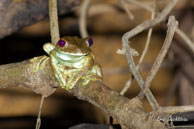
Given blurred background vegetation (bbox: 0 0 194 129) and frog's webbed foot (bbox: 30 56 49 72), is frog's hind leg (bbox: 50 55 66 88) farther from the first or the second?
blurred background vegetation (bbox: 0 0 194 129)

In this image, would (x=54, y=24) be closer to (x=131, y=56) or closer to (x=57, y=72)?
(x=57, y=72)

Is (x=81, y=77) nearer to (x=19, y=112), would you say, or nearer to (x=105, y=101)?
(x=105, y=101)

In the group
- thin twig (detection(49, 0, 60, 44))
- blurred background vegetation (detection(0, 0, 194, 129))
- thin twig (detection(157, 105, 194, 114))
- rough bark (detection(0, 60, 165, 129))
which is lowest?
thin twig (detection(157, 105, 194, 114))

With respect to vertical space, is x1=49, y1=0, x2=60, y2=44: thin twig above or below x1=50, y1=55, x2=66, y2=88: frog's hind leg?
above

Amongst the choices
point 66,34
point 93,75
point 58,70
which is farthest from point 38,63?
point 66,34

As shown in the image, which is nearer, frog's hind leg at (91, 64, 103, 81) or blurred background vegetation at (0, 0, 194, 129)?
frog's hind leg at (91, 64, 103, 81)

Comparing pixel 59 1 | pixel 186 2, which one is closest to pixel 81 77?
pixel 59 1

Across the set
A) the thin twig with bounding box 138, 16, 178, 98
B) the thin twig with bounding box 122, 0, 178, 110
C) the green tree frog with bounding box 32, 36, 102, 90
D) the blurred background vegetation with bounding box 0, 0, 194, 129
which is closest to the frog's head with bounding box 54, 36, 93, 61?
the green tree frog with bounding box 32, 36, 102, 90
